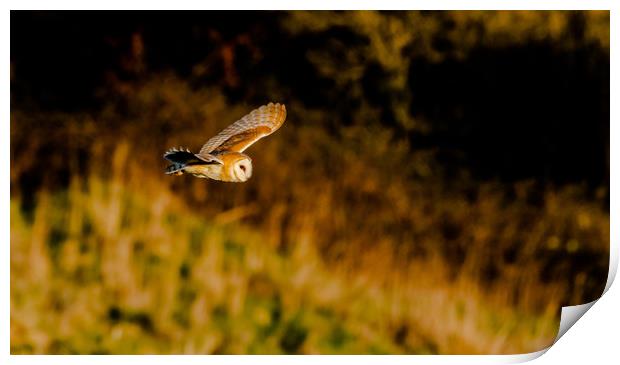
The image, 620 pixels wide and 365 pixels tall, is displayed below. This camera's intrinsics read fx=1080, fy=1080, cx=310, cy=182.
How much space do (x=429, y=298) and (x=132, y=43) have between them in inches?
43.6

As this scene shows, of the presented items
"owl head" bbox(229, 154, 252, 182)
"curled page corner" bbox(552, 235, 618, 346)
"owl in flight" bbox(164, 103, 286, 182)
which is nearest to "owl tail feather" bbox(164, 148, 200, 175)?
"owl in flight" bbox(164, 103, 286, 182)

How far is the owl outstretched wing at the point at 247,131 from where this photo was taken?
3021 millimetres

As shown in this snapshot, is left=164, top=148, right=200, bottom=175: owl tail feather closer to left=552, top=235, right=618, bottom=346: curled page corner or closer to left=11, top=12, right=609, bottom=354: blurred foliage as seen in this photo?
left=11, top=12, right=609, bottom=354: blurred foliage

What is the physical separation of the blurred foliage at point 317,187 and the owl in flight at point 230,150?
29 mm

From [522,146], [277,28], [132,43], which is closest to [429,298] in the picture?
[522,146]

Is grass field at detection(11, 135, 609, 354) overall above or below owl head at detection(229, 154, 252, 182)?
below

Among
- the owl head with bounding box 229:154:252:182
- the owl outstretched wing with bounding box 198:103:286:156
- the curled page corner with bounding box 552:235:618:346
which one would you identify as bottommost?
the curled page corner with bounding box 552:235:618:346

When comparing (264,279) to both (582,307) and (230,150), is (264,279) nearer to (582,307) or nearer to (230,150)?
(230,150)

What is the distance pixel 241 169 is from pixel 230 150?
0.21 feet

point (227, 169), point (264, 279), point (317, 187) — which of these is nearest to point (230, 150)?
point (227, 169)

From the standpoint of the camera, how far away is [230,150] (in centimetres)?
303

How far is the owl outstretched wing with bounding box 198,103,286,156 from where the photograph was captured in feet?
9.91

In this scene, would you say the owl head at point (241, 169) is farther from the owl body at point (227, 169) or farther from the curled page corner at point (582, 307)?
the curled page corner at point (582, 307)

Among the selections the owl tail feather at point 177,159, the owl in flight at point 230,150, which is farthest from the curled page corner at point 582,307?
the owl tail feather at point 177,159
